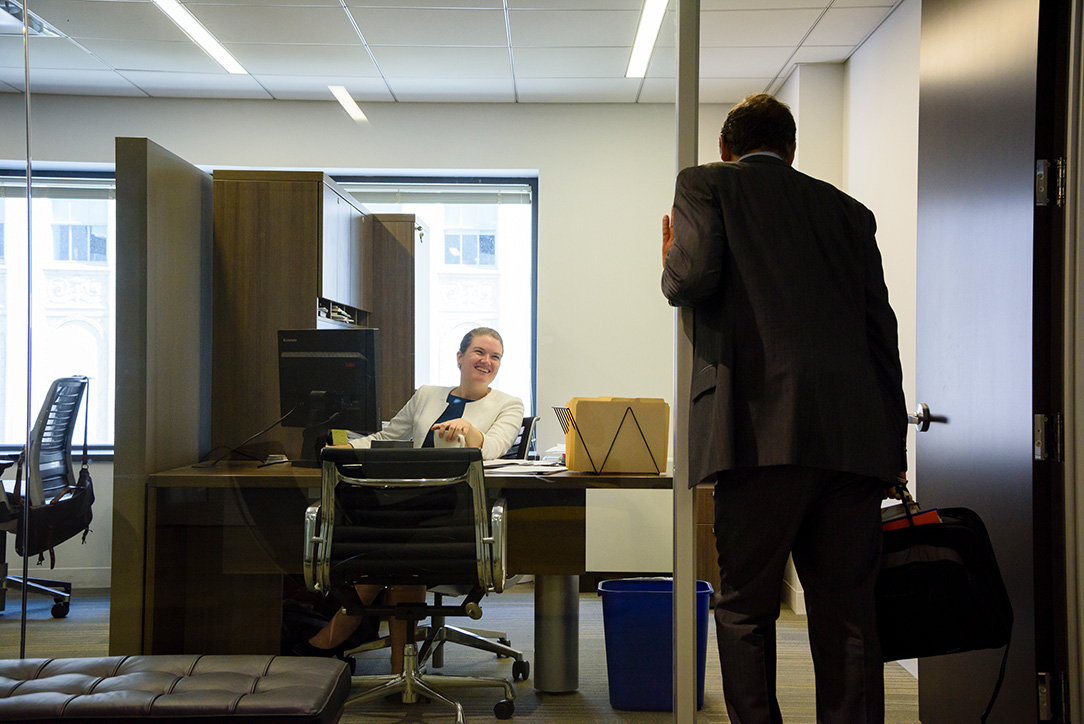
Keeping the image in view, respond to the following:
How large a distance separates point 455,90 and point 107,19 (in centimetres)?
109

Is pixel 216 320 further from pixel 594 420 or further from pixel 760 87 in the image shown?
pixel 760 87

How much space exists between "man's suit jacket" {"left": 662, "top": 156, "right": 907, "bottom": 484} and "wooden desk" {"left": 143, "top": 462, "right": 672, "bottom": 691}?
684mm

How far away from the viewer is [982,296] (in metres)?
2.30

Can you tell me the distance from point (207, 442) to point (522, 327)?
3.40 feet

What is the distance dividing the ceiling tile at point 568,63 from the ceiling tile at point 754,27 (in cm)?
100

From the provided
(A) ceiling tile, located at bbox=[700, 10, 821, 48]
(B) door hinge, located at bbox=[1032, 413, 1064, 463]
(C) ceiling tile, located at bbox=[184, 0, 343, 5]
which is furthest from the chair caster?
(A) ceiling tile, located at bbox=[700, 10, 821, 48]

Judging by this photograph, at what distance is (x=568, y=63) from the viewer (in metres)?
2.61

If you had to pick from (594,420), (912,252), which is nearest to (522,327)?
(594,420)

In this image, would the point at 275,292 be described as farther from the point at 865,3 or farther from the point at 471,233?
the point at 865,3

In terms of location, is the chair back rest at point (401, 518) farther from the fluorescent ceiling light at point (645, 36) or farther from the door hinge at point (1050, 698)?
the door hinge at point (1050, 698)

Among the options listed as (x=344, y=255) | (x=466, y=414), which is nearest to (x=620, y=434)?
(x=466, y=414)

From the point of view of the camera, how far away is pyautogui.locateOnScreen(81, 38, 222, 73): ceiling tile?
2527 mm

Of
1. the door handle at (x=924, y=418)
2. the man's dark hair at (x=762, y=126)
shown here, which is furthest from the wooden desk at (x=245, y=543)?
the man's dark hair at (x=762, y=126)

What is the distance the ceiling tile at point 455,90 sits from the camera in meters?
2.62
